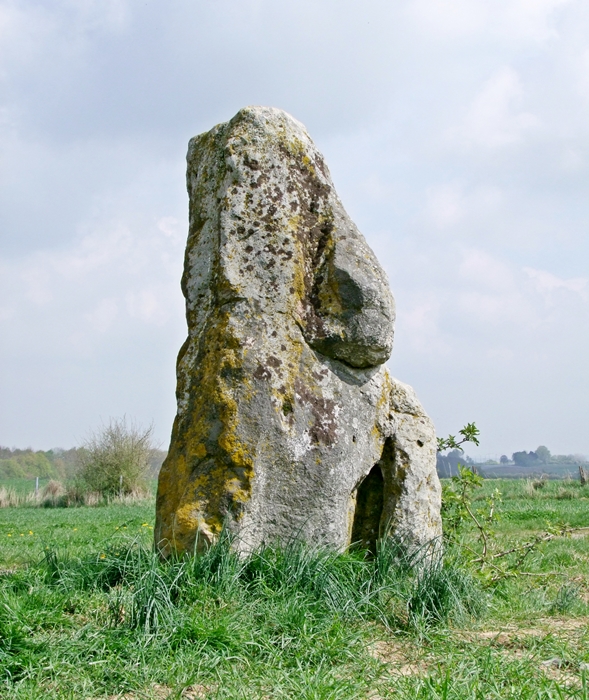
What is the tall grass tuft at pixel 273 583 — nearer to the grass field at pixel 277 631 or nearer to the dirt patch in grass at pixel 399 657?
the grass field at pixel 277 631

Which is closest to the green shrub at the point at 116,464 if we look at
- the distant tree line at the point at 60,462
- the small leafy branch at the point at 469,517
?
the distant tree line at the point at 60,462

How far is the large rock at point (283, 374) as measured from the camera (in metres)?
5.27

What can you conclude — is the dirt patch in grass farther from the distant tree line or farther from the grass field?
the distant tree line

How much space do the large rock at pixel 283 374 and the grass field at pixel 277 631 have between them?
41cm

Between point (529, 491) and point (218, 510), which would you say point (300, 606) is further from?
point (529, 491)

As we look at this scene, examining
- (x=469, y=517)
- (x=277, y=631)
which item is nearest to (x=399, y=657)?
(x=277, y=631)

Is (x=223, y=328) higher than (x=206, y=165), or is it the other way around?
(x=206, y=165)

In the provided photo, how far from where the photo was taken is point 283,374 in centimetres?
543

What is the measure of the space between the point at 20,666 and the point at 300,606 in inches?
63.5

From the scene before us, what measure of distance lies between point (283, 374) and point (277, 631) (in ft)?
6.21

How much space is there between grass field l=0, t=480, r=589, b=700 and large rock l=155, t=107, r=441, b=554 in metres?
0.41

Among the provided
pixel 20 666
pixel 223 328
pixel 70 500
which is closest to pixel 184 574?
pixel 20 666

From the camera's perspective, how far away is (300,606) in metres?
4.41

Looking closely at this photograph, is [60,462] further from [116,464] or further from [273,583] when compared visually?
[273,583]
